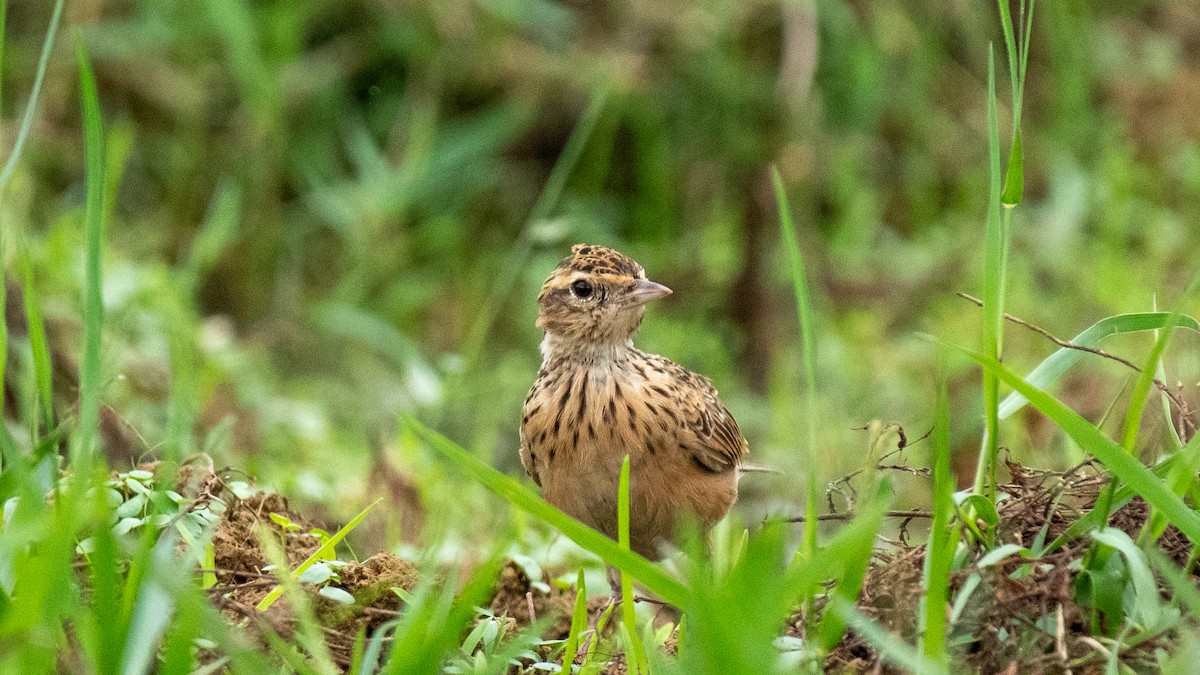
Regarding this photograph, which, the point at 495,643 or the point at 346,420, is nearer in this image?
the point at 495,643

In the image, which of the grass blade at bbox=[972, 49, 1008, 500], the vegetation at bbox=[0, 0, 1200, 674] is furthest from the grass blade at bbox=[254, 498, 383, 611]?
the grass blade at bbox=[972, 49, 1008, 500]

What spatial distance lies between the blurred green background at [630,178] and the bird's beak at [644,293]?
8.89 feet

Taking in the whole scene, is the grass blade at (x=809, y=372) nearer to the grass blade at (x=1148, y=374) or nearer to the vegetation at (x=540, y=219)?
the grass blade at (x=1148, y=374)

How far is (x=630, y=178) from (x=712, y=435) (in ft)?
17.1

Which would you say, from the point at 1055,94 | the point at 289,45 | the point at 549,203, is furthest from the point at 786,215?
the point at 1055,94

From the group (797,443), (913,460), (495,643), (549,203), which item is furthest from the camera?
(797,443)

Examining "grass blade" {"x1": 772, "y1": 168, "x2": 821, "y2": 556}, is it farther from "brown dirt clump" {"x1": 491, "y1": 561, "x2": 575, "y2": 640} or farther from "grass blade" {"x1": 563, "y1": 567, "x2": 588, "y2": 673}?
"brown dirt clump" {"x1": 491, "y1": 561, "x2": 575, "y2": 640}

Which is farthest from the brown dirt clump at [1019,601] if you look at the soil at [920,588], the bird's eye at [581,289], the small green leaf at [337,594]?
the bird's eye at [581,289]

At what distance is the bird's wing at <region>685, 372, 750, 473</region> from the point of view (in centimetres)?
479

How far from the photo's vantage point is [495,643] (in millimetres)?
3291

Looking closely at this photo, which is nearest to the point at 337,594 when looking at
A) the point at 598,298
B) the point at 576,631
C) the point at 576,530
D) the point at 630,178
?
Answer: the point at 576,631

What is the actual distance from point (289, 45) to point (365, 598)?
18.8 feet

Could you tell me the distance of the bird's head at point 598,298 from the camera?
195 inches

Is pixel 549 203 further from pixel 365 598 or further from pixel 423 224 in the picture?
pixel 423 224
